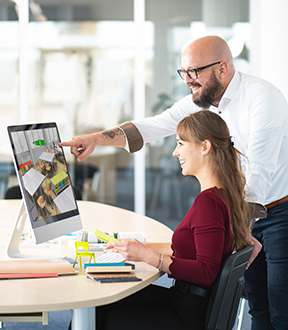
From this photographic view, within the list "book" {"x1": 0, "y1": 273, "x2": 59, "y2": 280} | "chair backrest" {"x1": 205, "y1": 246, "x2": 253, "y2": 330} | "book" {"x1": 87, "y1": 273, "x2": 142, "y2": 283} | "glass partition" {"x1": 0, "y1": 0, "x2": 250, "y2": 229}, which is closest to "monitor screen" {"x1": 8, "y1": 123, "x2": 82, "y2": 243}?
"book" {"x1": 0, "y1": 273, "x2": 59, "y2": 280}

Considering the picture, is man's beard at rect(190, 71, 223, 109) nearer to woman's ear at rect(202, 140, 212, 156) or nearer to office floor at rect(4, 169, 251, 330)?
woman's ear at rect(202, 140, 212, 156)

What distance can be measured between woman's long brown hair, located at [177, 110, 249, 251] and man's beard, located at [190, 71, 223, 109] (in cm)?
57

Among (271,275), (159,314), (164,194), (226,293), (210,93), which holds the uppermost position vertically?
(210,93)

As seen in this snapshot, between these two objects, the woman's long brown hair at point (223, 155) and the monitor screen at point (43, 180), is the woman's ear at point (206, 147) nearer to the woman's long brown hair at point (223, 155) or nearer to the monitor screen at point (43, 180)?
the woman's long brown hair at point (223, 155)

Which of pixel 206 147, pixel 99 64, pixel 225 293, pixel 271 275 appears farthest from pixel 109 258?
pixel 99 64

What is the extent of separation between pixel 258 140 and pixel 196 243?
678 mm

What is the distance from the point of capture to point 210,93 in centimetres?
223

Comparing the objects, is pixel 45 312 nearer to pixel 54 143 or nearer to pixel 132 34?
pixel 54 143

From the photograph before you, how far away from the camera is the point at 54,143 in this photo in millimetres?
1709

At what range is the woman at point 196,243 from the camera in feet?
4.75

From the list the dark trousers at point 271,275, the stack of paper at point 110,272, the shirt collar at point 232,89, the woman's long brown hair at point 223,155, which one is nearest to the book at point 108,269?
the stack of paper at point 110,272

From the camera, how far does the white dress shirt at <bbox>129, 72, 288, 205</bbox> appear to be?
1857 mm

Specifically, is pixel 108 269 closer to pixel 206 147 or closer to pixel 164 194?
pixel 206 147

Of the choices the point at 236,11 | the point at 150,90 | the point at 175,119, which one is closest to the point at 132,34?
the point at 150,90
